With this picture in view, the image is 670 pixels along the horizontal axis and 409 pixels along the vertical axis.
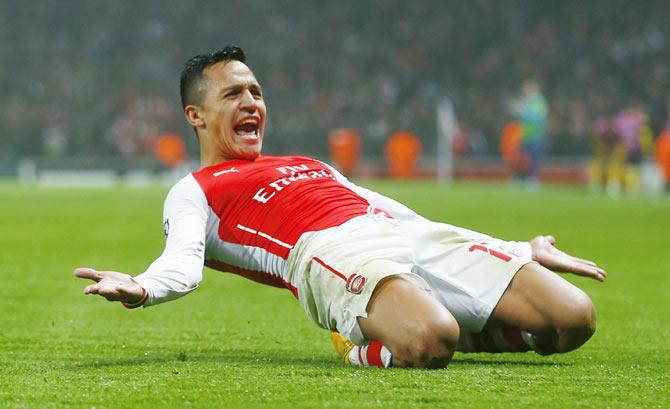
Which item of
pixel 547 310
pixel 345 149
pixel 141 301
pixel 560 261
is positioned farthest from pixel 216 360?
pixel 345 149

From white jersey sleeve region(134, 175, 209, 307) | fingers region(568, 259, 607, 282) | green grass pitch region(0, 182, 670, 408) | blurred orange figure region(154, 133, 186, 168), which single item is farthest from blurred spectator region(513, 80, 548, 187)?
white jersey sleeve region(134, 175, 209, 307)

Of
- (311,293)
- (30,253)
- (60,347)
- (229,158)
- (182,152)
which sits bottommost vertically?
(182,152)

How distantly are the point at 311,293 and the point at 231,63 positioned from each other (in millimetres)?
1069

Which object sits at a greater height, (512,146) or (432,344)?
(432,344)

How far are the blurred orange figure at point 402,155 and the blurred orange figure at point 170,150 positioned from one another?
5537 mm

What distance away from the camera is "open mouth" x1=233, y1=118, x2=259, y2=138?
4.91 metres

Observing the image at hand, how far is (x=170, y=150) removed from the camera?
113ft

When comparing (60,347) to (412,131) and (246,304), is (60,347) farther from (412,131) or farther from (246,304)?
(412,131)

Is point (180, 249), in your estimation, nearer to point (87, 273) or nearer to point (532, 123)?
point (87, 273)

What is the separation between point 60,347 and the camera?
4828mm

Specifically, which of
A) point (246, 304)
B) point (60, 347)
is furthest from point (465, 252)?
point (246, 304)

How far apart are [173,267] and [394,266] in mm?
751

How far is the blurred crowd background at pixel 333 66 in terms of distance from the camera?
108 feet

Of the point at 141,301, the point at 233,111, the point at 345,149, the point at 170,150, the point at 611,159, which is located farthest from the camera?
the point at 170,150
